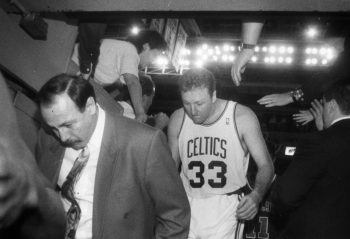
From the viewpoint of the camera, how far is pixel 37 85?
3141 millimetres

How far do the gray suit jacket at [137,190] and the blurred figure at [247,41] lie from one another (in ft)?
→ 3.40

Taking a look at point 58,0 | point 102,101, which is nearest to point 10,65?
point 58,0

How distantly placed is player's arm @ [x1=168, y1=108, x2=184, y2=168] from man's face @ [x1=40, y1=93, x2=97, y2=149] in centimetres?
114

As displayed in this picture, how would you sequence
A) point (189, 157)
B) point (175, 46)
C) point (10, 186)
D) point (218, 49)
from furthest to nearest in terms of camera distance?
point (218, 49), point (175, 46), point (189, 157), point (10, 186)

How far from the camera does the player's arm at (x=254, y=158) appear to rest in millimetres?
3236

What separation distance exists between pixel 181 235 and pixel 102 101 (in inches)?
75.4

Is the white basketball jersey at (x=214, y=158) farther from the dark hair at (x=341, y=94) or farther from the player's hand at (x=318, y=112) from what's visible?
the dark hair at (x=341, y=94)

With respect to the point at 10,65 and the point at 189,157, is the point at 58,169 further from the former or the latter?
the point at 189,157

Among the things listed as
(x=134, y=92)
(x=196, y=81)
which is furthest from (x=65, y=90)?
(x=134, y=92)

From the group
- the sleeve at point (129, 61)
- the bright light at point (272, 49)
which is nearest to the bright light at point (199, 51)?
the bright light at point (272, 49)

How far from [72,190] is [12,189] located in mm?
2350

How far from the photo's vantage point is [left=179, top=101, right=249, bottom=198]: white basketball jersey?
359 cm

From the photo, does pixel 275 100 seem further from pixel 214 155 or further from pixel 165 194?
pixel 165 194

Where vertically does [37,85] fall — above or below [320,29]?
below
